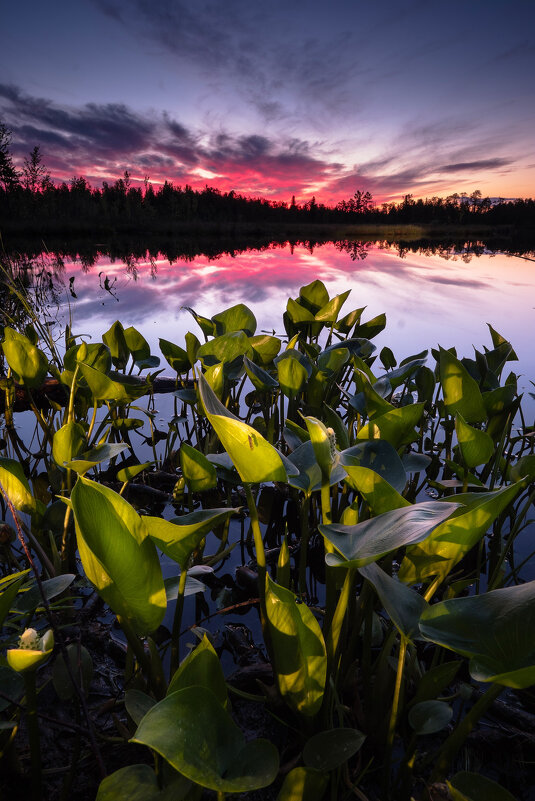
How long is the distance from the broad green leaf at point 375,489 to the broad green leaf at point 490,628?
0.12m

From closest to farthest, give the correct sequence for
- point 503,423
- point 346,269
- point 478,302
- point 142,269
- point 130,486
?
1. point 503,423
2. point 130,486
3. point 478,302
4. point 142,269
5. point 346,269

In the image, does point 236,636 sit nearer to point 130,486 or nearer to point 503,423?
point 130,486

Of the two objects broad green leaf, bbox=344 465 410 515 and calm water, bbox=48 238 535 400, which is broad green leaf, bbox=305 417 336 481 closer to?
broad green leaf, bbox=344 465 410 515

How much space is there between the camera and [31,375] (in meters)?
1.25

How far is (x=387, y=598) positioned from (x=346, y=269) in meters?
8.34

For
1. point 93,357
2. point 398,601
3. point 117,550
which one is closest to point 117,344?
point 93,357

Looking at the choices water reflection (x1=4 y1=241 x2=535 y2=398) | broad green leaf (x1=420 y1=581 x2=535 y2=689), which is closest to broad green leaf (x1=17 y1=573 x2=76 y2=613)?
broad green leaf (x1=420 y1=581 x2=535 y2=689)

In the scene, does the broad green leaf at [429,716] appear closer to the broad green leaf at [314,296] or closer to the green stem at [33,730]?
the green stem at [33,730]

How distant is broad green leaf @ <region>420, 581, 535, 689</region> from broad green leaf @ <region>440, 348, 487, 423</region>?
1.71 ft

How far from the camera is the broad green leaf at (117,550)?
1.41 feet

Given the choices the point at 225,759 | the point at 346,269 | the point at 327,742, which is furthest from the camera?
the point at 346,269

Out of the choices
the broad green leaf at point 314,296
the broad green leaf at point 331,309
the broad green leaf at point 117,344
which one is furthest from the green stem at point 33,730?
the broad green leaf at point 314,296

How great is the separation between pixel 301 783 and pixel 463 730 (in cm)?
19

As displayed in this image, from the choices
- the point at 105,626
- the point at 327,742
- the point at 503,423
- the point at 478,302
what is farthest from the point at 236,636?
the point at 478,302
